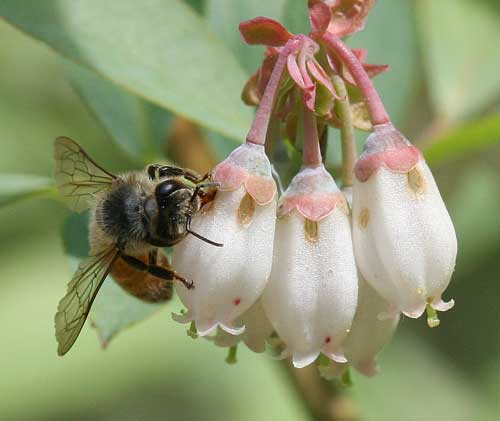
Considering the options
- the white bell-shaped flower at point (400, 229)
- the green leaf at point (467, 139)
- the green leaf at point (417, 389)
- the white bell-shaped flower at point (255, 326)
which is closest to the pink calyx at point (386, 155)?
the white bell-shaped flower at point (400, 229)

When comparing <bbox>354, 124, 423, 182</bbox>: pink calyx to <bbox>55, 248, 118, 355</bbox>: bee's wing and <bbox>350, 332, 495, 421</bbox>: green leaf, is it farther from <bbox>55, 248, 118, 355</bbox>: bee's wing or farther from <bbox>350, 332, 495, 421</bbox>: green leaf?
<bbox>350, 332, 495, 421</bbox>: green leaf

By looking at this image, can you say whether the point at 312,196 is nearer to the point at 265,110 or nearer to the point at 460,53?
the point at 265,110

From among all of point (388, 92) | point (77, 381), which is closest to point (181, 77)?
point (388, 92)

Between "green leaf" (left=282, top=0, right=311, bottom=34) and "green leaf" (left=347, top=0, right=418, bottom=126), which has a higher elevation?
"green leaf" (left=282, top=0, right=311, bottom=34)

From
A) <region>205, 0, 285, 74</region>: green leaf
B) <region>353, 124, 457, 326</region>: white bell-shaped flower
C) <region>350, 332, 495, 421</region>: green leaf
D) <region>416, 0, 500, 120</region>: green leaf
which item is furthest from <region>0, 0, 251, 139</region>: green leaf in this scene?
<region>350, 332, 495, 421</region>: green leaf

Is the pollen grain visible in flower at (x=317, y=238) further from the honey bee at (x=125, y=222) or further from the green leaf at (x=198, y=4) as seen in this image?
the green leaf at (x=198, y=4)

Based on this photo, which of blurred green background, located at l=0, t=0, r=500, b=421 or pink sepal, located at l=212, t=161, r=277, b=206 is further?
blurred green background, located at l=0, t=0, r=500, b=421

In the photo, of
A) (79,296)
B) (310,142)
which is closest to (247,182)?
(310,142)
